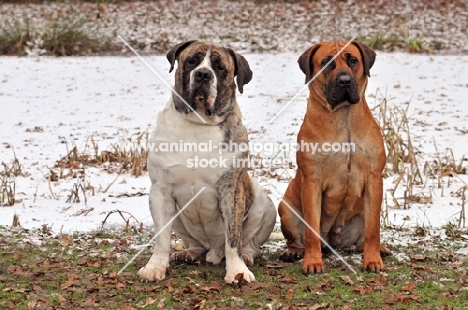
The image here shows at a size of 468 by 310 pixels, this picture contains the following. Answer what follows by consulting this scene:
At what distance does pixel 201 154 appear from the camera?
5.05 m

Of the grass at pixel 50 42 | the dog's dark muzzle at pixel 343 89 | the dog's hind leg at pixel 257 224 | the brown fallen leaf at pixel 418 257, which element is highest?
the grass at pixel 50 42

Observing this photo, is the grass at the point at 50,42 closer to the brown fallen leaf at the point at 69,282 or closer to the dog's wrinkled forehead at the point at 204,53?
the dog's wrinkled forehead at the point at 204,53

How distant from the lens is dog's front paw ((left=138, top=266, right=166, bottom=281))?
5086 mm

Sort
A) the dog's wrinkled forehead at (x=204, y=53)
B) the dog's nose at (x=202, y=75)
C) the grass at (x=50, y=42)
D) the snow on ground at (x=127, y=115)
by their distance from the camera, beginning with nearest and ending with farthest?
1. the dog's nose at (x=202, y=75)
2. the dog's wrinkled forehead at (x=204, y=53)
3. the snow on ground at (x=127, y=115)
4. the grass at (x=50, y=42)

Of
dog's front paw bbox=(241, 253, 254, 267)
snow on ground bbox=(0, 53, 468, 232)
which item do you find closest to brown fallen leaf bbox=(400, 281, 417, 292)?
dog's front paw bbox=(241, 253, 254, 267)

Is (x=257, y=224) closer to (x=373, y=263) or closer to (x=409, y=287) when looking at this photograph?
(x=373, y=263)

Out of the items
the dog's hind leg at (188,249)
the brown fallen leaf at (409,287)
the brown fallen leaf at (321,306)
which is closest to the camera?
the brown fallen leaf at (321,306)

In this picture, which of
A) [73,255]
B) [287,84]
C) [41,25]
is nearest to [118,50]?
[41,25]

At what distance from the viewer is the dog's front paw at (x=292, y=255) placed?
562cm

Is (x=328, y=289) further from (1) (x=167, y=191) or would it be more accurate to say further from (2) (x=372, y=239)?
(1) (x=167, y=191)

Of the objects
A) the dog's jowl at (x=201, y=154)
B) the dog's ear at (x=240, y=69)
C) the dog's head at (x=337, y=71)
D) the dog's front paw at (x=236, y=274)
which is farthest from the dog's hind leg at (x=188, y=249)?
the dog's head at (x=337, y=71)

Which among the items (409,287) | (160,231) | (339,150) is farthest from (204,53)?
(409,287)

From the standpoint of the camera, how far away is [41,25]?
1633 centimetres

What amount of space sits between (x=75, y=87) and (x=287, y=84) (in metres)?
3.49
